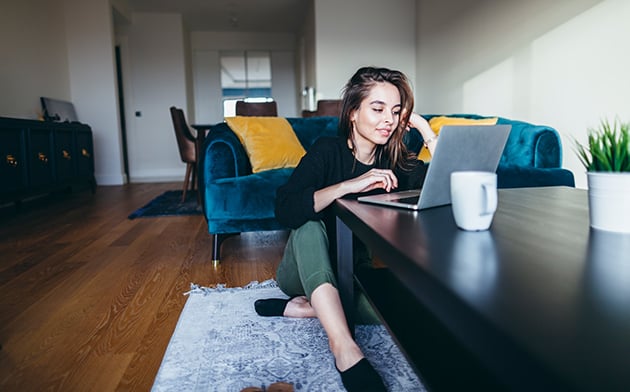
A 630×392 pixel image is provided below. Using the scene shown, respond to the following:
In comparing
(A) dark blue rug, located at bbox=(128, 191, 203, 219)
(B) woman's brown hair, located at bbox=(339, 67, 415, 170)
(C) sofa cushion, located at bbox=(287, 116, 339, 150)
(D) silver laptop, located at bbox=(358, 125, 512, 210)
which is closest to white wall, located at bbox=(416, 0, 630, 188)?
(C) sofa cushion, located at bbox=(287, 116, 339, 150)

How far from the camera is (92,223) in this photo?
3.31m

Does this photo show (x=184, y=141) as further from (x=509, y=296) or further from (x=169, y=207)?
(x=509, y=296)

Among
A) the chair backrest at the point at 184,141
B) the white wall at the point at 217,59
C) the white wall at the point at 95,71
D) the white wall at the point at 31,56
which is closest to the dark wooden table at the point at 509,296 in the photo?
the chair backrest at the point at 184,141

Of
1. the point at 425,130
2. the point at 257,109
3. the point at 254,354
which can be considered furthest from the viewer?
the point at 257,109

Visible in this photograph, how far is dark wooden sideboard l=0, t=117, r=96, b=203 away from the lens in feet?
11.2

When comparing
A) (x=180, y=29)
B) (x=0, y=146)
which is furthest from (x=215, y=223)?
(x=180, y=29)

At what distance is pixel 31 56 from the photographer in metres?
4.75

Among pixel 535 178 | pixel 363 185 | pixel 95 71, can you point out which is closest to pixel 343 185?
pixel 363 185

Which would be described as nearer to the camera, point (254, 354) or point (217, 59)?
point (254, 354)

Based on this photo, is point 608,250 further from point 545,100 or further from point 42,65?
point 42,65

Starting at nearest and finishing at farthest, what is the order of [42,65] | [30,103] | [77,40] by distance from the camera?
[30,103]
[42,65]
[77,40]

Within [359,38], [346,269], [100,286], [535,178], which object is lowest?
[100,286]

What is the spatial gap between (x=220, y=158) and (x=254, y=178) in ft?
0.68

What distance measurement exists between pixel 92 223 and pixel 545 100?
346 centimetres
